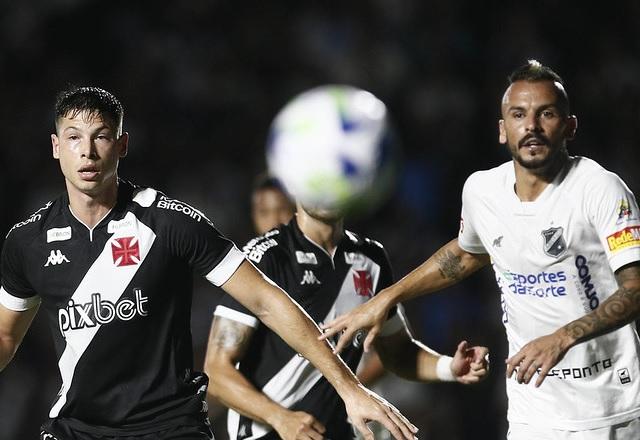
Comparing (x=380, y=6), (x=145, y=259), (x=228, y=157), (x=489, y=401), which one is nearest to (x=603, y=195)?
(x=145, y=259)

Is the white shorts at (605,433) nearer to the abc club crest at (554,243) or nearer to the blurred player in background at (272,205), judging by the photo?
the abc club crest at (554,243)

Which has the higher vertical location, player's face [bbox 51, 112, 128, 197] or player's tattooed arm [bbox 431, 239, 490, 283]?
player's face [bbox 51, 112, 128, 197]

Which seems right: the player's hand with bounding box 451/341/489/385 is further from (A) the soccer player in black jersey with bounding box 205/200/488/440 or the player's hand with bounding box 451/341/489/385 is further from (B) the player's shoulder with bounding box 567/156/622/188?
(B) the player's shoulder with bounding box 567/156/622/188

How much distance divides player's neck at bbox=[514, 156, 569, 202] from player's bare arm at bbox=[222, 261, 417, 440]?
4.21 feet

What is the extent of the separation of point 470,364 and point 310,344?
1.17m

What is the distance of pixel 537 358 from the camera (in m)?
4.41

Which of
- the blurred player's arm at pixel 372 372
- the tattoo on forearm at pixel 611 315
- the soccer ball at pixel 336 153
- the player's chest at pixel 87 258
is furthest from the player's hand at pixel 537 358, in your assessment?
the blurred player's arm at pixel 372 372

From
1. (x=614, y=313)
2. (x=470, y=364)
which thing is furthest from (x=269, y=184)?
(x=614, y=313)

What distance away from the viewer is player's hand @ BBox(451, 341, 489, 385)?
17.3ft

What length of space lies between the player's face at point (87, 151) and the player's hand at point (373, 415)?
1.36m

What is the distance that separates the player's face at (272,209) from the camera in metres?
7.58

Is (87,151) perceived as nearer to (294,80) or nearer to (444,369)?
(444,369)

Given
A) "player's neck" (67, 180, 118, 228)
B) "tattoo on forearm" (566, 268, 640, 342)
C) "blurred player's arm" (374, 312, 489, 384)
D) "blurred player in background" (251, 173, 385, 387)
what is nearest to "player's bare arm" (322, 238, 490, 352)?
"blurred player's arm" (374, 312, 489, 384)

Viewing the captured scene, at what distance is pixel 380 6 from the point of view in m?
12.6
